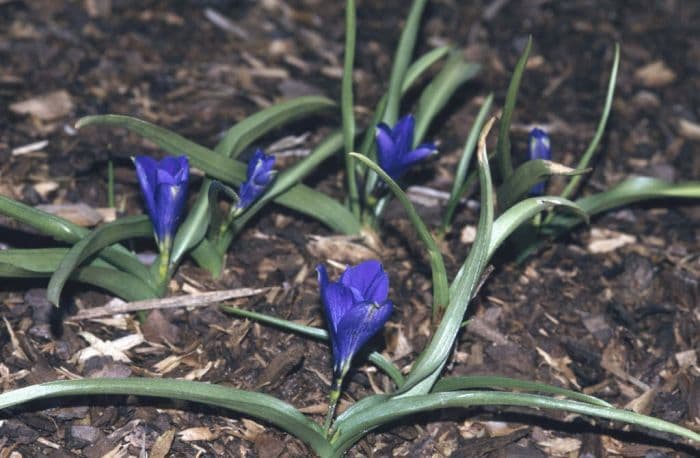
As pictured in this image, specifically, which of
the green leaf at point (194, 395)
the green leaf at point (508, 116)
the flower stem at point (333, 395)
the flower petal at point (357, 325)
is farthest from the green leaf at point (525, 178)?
the green leaf at point (194, 395)

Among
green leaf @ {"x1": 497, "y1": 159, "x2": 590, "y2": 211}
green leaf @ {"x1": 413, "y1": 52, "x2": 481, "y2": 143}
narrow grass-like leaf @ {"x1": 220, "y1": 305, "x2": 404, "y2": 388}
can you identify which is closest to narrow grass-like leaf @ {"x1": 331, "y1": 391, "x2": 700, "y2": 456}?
narrow grass-like leaf @ {"x1": 220, "y1": 305, "x2": 404, "y2": 388}

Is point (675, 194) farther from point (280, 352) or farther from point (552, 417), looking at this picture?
point (280, 352)

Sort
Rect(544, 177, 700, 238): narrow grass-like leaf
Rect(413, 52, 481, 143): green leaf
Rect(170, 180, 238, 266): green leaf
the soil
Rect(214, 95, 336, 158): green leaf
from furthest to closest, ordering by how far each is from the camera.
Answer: Rect(413, 52, 481, 143): green leaf
Rect(544, 177, 700, 238): narrow grass-like leaf
Rect(214, 95, 336, 158): green leaf
Rect(170, 180, 238, 266): green leaf
the soil

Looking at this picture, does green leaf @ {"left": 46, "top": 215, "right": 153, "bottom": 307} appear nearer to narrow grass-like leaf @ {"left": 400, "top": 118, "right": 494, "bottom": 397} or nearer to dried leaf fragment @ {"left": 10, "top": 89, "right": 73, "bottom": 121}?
narrow grass-like leaf @ {"left": 400, "top": 118, "right": 494, "bottom": 397}

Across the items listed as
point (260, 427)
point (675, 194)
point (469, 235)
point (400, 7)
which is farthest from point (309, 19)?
point (260, 427)

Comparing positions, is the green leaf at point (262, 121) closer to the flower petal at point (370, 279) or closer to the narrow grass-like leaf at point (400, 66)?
the narrow grass-like leaf at point (400, 66)
